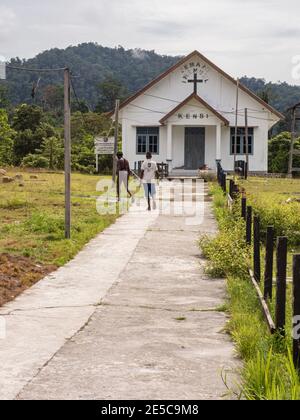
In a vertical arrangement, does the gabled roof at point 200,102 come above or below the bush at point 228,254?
above

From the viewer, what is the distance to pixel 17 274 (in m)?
10.6

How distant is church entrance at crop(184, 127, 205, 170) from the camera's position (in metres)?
45.3

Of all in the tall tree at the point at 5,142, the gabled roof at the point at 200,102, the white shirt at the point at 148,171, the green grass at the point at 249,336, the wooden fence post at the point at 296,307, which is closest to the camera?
the green grass at the point at 249,336

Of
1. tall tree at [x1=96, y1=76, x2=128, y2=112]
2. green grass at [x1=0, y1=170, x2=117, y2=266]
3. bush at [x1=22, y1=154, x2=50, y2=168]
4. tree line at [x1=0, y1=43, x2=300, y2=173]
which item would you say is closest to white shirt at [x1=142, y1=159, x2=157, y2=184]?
green grass at [x1=0, y1=170, x2=117, y2=266]

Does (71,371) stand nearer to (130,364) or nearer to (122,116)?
(130,364)

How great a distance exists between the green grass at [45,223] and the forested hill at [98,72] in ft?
260

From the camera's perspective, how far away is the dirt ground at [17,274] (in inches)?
376

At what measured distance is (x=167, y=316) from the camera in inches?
331

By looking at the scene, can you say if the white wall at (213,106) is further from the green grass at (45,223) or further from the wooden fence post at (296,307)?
the wooden fence post at (296,307)

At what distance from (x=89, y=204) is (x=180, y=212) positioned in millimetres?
3007

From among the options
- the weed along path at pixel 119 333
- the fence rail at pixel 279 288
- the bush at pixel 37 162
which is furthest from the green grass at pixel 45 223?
the bush at pixel 37 162

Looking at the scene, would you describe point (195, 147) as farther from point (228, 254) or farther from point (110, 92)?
point (110, 92)

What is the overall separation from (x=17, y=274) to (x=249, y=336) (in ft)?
15.2
